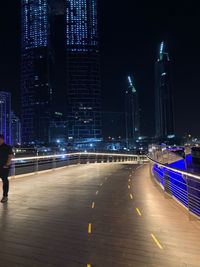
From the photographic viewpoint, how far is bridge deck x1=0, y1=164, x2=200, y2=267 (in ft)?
10.2

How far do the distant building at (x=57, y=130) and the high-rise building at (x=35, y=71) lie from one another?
18.8ft

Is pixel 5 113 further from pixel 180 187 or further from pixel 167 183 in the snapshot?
pixel 180 187

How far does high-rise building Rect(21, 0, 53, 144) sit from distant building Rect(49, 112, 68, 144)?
5.74 metres

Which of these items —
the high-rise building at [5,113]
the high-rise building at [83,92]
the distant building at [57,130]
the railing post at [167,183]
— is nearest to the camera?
the railing post at [167,183]

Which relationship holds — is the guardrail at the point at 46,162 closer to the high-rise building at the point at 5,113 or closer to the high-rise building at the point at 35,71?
the high-rise building at the point at 5,113

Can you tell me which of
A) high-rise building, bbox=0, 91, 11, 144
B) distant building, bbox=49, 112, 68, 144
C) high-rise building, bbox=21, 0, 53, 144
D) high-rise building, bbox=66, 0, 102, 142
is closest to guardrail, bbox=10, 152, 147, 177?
high-rise building, bbox=66, 0, 102, 142

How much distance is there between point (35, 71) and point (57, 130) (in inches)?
1989

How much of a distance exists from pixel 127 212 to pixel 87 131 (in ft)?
485

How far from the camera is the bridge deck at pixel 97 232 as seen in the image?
123 inches

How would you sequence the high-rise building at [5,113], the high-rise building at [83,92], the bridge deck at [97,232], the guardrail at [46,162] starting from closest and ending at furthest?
the bridge deck at [97,232] < the guardrail at [46,162] < the high-rise building at [83,92] < the high-rise building at [5,113]

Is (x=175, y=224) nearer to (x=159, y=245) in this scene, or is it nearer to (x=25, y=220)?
(x=159, y=245)

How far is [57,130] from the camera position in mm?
178000

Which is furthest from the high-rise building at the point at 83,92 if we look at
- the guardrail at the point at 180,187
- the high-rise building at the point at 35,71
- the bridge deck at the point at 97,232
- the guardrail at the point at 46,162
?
the bridge deck at the point at 97,232

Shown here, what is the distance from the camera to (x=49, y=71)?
593 ft
